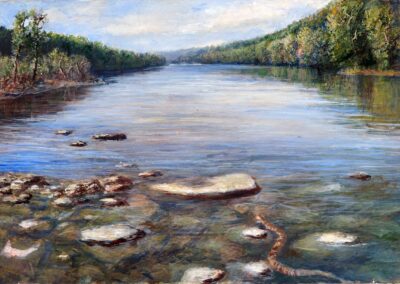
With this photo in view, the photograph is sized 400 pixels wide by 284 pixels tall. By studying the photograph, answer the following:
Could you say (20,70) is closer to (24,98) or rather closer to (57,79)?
(57,79)

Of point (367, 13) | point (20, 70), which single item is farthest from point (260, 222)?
point (367, 13)

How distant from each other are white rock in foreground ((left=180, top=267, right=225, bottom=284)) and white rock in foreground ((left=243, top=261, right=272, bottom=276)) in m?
0.14

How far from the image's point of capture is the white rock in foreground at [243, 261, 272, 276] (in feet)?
8.64

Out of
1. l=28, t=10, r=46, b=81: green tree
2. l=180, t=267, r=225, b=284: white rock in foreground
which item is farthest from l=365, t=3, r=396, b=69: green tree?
l=180, t=267, r=225, b=284: white rock in foreground

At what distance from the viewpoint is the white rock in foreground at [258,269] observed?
2.63 m

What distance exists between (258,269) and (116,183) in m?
1.87

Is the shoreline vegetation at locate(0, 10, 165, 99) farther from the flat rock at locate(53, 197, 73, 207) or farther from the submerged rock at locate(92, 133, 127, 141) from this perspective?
the flat rock at locate(53, 197, 73, 207)

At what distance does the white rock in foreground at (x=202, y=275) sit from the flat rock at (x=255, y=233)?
52cm

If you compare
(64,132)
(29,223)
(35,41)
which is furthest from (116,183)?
(35,41)

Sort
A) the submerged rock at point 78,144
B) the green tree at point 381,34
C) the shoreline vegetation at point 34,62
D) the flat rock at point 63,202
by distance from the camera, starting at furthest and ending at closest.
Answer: the green tree at point 381,34, the shoreline vegetation at point 34,62, the submerged rock at point 78,144, the flat rock at point 63,202

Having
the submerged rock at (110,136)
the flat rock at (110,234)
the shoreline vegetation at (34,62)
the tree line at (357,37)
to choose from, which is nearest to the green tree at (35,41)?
the shoreline vegetation at (34,62)

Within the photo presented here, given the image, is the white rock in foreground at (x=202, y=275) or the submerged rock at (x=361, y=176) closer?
the white rock in foreground at (x=202, y=275)

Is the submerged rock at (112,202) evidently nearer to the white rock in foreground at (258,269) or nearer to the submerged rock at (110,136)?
the white rock in foreground at (258,269)

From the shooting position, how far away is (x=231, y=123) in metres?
7.77
